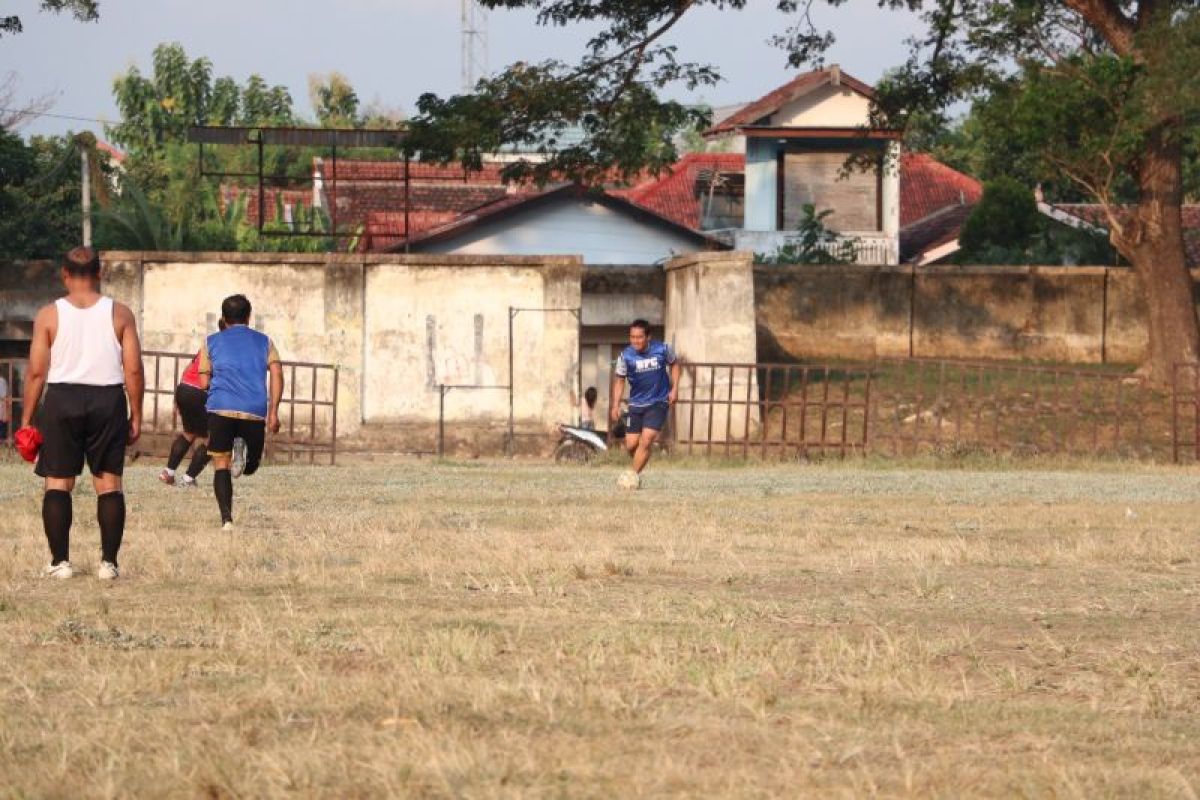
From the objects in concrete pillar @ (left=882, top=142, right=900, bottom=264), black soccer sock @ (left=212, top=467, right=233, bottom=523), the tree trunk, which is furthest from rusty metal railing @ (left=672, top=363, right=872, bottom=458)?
concrete pillar @ (left=882, top=142, right=900, bottom=264)

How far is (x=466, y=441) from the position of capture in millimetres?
31734

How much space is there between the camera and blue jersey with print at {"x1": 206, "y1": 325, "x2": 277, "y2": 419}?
14250 millimetres

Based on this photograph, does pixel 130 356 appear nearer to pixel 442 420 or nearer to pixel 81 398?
pixel 81 398

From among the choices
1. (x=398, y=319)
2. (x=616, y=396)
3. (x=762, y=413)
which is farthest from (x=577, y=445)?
(x=616, y=396)

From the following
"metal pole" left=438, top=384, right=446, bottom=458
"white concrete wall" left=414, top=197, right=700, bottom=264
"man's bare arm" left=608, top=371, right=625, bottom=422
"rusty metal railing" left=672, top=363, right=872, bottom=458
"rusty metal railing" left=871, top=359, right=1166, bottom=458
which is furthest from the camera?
"white concrete wall" left=414, top=197, right=700, bottom=264

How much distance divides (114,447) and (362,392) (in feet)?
69.0

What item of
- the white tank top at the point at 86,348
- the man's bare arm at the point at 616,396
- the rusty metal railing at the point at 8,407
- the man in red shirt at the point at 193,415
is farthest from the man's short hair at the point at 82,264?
the rusty metal railing at the point at 8,407

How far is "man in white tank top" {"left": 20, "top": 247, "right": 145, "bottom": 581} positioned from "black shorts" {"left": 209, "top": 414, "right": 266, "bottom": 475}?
3.35m

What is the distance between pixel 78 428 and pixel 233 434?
363 cm

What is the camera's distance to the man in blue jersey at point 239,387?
46.6ft

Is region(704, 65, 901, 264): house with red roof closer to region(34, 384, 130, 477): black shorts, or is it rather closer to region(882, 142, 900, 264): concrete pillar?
region(882, 142, 900, 264): concrete pillar

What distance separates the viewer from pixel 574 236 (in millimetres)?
46062

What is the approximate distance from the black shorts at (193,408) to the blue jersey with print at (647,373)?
4.28 metres

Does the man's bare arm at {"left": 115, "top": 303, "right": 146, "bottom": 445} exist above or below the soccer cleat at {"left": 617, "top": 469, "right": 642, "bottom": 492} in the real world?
above
